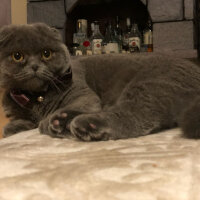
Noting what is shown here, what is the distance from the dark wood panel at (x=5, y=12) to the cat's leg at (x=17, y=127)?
1.85 meters

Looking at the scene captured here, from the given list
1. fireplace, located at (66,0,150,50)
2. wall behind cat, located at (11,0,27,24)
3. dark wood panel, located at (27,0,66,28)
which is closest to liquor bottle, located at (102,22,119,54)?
fireplace, located at (66,0,150,50)

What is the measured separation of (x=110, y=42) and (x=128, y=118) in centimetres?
189

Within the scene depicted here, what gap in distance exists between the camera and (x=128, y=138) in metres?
0.90

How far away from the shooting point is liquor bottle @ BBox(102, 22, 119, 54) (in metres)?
2.64

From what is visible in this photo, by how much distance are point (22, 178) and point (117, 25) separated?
2540mm

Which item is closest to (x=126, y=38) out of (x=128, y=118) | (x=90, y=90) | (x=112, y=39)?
(x=112, y=39)

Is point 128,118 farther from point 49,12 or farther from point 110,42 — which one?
point 49,12

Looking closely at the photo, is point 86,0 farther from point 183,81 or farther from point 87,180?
point 87,180

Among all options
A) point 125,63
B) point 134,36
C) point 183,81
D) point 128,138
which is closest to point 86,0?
point 134,36

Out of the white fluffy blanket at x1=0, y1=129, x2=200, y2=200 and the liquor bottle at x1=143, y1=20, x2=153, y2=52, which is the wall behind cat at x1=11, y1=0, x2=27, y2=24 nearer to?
the liquor bottle at x1=143, y1=20, x2=153, y2=52

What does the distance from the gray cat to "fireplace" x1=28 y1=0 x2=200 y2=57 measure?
1193 millimetres

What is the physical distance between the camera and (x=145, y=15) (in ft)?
9.34

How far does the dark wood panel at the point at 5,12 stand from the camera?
8.98 feet

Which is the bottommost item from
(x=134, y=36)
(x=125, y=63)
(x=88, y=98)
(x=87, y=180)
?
(x=87, y=180)
